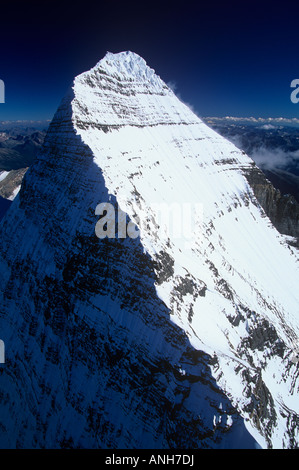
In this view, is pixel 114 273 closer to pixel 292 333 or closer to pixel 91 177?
pixel 91 177

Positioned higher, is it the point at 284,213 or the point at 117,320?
the point at 284,213

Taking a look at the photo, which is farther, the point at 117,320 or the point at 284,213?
the point at 284,213

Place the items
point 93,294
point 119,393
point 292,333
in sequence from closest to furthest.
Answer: point 119,393, point 93,294, point 292,333

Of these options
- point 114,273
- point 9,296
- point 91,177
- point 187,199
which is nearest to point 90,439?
point 114,273

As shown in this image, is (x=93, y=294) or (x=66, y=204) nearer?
(x=93, y=294)

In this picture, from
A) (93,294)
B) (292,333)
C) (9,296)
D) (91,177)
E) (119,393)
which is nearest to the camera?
(119,393)

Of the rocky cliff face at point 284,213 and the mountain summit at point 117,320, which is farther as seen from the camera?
the rocky cliff face at point 284,213

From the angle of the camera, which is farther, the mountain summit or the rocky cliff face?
the rocky cliff face

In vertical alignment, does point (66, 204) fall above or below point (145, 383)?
above
